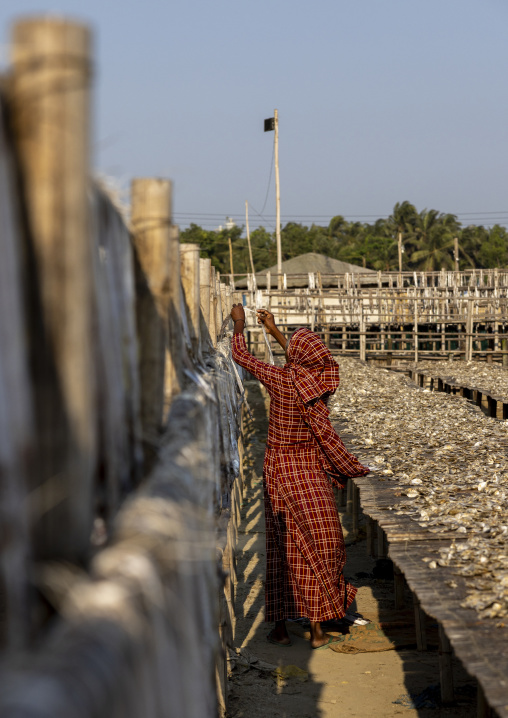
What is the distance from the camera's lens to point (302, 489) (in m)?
5.29

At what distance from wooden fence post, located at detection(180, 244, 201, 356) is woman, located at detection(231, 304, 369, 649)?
1532 mm

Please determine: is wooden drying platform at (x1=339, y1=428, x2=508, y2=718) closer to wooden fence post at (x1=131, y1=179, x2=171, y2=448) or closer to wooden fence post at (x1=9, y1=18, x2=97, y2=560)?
wooden fence post at (x1=131, y1=179, x2=171, y2=448)

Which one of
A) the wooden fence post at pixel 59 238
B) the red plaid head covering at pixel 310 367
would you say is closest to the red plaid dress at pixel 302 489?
the red plaid head covering at pixel 310 367

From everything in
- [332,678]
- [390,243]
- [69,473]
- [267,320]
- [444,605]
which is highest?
[390,243]

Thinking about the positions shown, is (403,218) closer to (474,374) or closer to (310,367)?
(474,374)

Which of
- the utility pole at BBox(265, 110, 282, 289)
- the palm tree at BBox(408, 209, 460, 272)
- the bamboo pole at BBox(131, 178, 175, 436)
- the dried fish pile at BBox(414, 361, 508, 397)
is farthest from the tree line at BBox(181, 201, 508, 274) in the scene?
the bamboo pole at BBox(131, 178, 175, 436)

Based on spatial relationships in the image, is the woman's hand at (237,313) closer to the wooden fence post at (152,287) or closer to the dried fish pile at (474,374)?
the wooden fence post at (152,287)

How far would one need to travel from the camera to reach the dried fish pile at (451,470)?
3.70 meters

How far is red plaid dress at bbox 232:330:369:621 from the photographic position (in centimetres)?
524

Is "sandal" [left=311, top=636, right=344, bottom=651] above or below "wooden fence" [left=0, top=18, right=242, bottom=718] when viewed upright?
below

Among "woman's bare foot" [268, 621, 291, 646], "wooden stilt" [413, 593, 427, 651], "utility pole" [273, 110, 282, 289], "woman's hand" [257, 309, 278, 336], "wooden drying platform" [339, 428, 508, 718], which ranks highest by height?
"utility pole" [273, 110, 282, 289]

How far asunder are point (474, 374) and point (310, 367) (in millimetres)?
11872

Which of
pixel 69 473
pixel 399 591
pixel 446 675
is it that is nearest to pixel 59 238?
pixel 69 473

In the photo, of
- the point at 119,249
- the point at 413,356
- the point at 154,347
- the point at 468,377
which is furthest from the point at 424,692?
the point at 413,356
